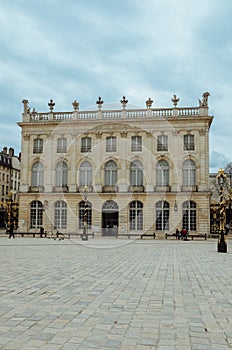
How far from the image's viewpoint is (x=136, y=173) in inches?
1528

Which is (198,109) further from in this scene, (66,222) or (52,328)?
(52,328)

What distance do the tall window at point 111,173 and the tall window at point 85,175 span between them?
172 cm

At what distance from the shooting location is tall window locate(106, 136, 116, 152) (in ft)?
129

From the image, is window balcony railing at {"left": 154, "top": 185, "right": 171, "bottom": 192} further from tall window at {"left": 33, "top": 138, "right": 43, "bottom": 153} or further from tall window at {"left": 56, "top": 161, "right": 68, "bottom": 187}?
tall window at {"left": 33, "top": 138, "right": 43, "bottom": 153}

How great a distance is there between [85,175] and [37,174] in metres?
5.06

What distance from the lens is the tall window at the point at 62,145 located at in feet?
132

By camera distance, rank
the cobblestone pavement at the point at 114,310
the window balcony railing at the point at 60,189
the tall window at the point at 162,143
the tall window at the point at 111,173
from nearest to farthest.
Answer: the cobblestone pavement at the point at 114,310 → the tall window at the point at 162,143 → the tall window at the point at 111,173 → the window balcony railing at the point at 60,189

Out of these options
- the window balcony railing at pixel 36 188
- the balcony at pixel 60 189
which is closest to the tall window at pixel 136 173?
the balcony at pixel 60 189

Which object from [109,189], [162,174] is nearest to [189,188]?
[162,174]

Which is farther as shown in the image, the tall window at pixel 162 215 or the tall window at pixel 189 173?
the tall window at pixel 189 173

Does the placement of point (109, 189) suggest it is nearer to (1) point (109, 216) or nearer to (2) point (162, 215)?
(1) point (109, 216)

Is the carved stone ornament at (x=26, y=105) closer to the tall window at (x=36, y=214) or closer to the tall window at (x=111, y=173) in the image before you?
the tall window at (x=36, y=214)

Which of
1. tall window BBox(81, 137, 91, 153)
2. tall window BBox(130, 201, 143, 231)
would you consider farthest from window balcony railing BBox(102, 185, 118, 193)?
tall window BBox(81, 137, 91, 153)

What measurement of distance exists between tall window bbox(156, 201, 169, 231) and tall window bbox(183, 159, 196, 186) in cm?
284
